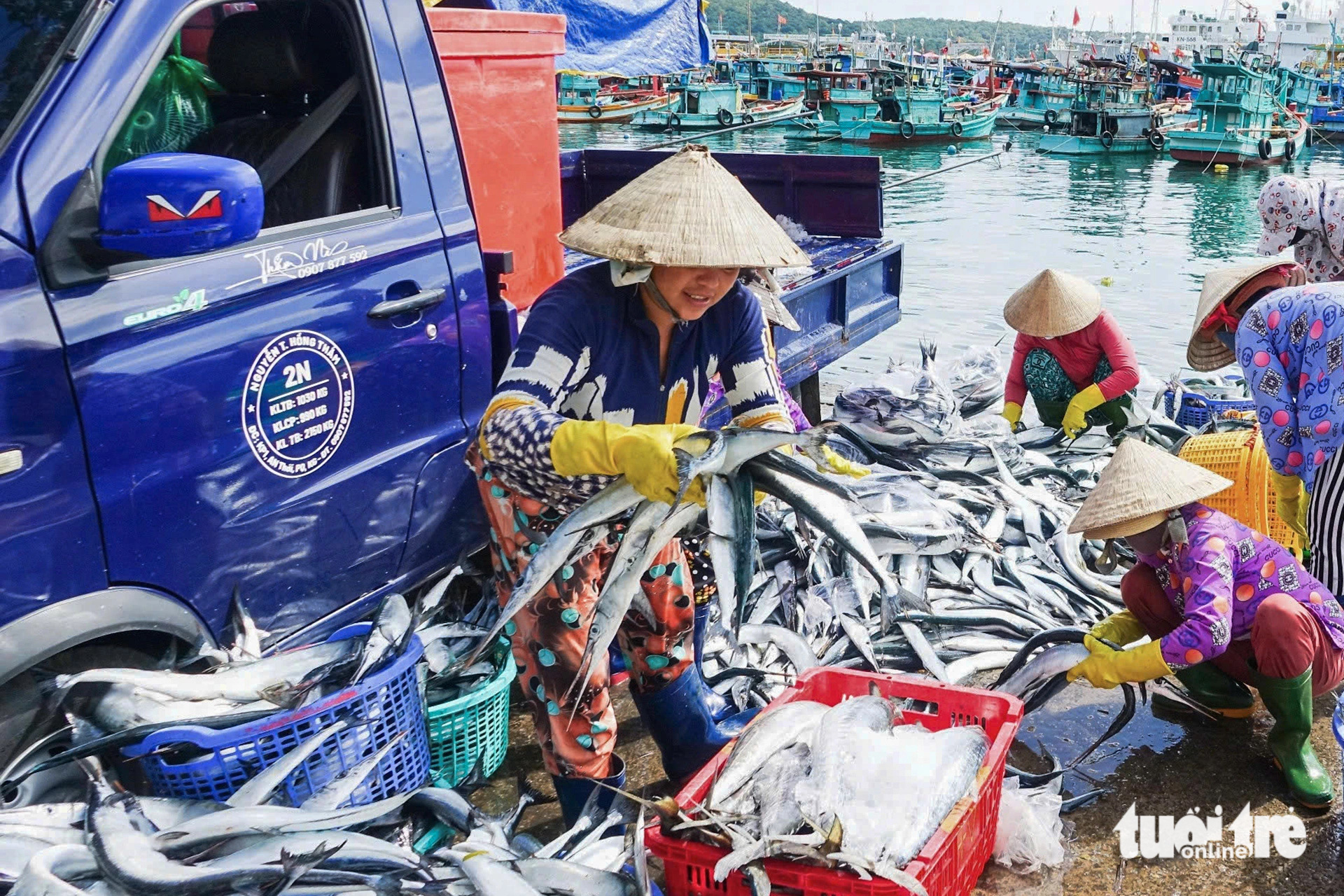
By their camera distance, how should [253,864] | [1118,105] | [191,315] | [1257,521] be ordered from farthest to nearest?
[1118,105] → [1257,521] → [191,315] → [253,864]

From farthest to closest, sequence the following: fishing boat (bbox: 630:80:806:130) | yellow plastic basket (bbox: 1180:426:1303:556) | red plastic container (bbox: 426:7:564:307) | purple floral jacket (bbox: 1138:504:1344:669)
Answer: fishing boat (bbox: 630:80:806:130) → yellow plastic basket (bbox: 1180:426:1303:556) → red plastic container (bbox: 426:7:564:307) → purple floral jacket (bbox: 1138:504:1344:669)

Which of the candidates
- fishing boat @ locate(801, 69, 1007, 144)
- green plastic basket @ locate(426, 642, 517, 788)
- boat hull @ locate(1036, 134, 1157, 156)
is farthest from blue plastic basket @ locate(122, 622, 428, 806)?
fishing boat @ locate(801, 69, 1007, 144)

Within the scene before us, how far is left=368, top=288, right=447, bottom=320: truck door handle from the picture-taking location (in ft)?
10.9

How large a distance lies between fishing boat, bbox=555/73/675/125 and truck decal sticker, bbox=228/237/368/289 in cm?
5457

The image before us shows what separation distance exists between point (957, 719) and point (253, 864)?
78.5 inches

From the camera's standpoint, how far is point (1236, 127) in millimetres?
40188

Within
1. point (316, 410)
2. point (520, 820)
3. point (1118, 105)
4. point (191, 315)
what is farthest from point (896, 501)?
point (1118, 105)

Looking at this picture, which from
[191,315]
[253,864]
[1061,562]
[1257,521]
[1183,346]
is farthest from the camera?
[1183,346]

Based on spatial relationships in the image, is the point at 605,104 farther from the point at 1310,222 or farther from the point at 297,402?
the point at 297,402

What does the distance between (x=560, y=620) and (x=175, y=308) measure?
1304mm

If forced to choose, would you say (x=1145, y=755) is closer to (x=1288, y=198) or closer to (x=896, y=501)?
(x=896, y=501)

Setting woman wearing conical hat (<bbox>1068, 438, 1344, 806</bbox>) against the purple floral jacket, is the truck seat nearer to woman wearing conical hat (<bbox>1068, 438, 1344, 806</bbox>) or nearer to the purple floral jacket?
woman wearing conical hat (<bbox>1068, 438, 1344, 806</bbox>)

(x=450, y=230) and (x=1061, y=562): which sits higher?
(x=450, y=230)

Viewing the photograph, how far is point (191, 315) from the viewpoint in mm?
2814
